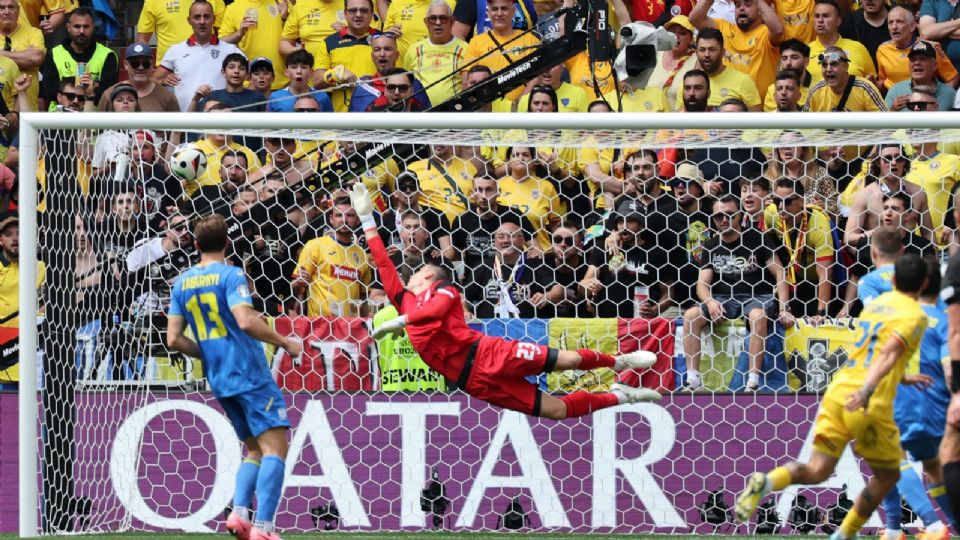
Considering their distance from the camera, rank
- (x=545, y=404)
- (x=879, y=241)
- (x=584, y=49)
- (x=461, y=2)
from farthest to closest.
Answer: (x=461, y=2) → (x=584, y=49) → (x=545, y=404) → (x=879, y=241)

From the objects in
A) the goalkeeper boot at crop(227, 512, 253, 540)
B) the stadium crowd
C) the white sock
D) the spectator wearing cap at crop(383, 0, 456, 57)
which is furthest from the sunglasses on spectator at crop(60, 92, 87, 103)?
the goalkeeper boot at crop(227, 512, 253, 540)

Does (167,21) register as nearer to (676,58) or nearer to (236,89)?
(236,89)

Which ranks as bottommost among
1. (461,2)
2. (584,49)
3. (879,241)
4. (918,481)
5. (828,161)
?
(918,481)

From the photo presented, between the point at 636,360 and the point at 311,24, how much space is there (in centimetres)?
613

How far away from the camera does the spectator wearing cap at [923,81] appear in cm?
1216

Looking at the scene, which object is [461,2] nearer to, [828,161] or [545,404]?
[828,161]

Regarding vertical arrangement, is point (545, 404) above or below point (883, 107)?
below

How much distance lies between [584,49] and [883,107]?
2366 millimetres

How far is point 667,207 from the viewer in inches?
391

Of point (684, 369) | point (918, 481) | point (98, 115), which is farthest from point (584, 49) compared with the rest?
point (918, 481)

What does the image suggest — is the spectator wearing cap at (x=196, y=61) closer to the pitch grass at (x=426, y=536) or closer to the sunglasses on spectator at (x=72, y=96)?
the sunglasses on spectator at (x=72, y=96)

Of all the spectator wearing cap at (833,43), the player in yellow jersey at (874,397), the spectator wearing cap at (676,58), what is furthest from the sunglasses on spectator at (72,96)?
the player in yellow jersey at (874,397)

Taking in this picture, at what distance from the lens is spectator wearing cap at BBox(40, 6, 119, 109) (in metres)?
13.6

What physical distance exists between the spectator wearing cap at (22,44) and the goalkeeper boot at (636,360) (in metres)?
7.12
